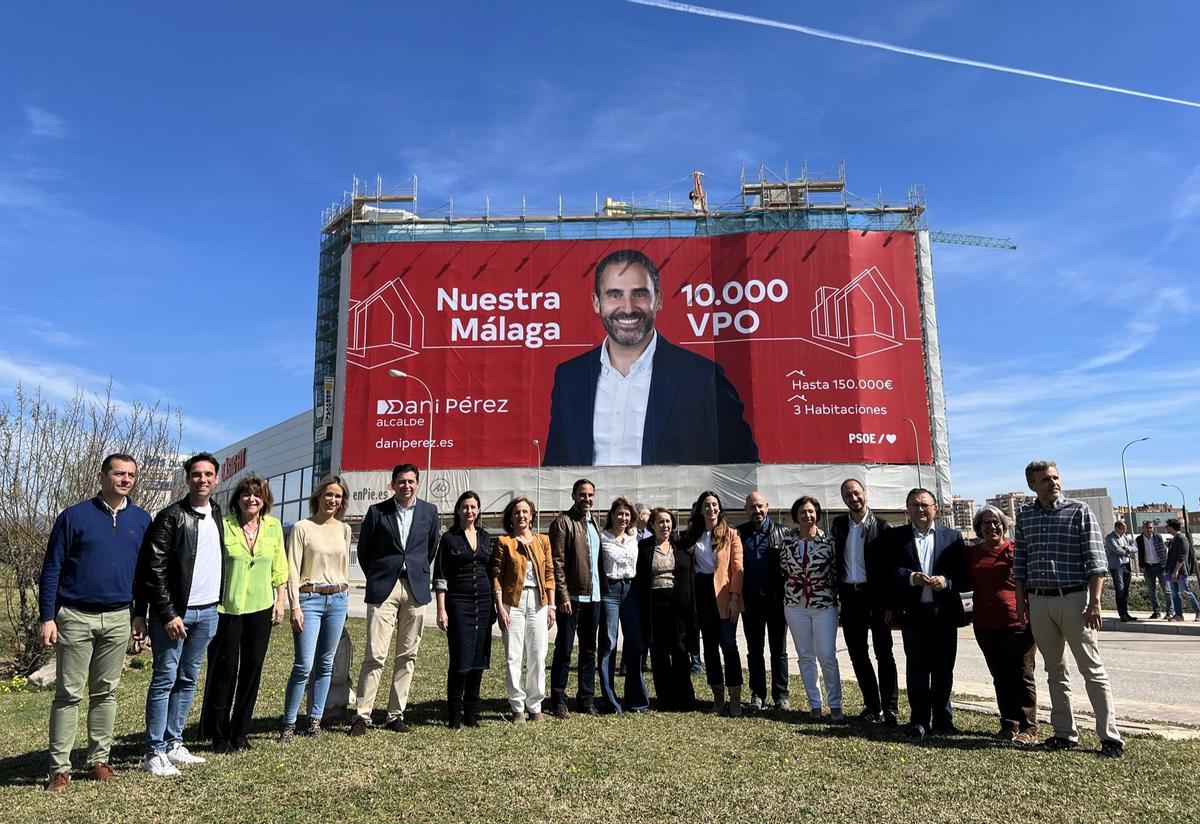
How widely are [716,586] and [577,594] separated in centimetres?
114

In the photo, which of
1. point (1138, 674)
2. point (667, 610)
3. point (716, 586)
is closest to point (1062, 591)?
point (716, 586)

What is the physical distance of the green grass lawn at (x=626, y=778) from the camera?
152 inches

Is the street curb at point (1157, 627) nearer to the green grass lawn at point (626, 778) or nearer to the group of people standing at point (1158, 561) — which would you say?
the group of people standing at point (1158, 561)

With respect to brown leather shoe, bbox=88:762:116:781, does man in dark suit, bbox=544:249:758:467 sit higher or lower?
higher

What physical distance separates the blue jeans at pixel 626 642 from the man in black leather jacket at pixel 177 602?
2.99 meters

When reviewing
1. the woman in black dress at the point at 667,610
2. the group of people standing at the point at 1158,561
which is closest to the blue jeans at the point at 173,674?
the woman in black dress at the point at 667,610

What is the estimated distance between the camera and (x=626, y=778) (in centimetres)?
446

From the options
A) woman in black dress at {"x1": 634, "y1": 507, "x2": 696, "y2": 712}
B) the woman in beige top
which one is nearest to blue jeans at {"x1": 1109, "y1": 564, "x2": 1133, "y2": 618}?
woman in black dress at {"x1": 634, "y1": 507, "x2": 696, "y2": 712}

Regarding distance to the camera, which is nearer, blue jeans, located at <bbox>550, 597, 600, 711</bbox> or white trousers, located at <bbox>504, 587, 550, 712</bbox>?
white trousers, located at <bbox>504, 587, 550, 712</bbox>

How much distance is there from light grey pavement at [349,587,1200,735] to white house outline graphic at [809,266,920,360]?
78.5 feet

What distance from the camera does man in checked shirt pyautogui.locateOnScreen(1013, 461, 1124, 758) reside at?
4.96 metres

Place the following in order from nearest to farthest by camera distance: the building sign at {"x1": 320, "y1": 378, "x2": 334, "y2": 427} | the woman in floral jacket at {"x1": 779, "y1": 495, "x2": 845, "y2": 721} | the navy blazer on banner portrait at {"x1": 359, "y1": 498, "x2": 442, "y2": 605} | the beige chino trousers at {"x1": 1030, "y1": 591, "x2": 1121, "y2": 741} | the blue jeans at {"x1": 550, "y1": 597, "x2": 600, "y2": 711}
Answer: the beige chino trousers at {"x1": 1030, "y1": 591, "x2": 1121, "y2": 741} → the navy blazer on banner portrait at {"x1": 359, "y1": 498, "x2": 442, "y2": 605} → the woman in floral jacket at {"x1": 779, "y1": 495, "x2": 845, "y2": 721} → the blue jeans at {"x1": 550, "y1": 597, "x2": 600, "y2": 711} → the building sign at {"x1": 320, "y1": 378, "x2": 334, "y2": 427}

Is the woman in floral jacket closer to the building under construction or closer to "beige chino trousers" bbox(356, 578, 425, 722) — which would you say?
"beige chino trousers" bbox(356, 578, 425, 722)

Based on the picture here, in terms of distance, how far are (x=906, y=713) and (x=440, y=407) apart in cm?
3243
